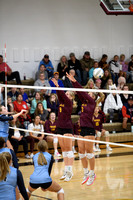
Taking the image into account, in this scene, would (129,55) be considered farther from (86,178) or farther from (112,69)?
(86,178)

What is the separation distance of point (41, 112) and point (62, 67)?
3387 millimetres

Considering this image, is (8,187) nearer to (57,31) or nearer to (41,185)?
(41,185)

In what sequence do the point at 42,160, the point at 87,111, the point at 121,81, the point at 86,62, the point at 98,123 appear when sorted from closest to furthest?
the point at 42,160
the point at 87,111
the point at 98,123
the point at 121,81
the point at 86,62

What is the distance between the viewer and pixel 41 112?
→ 11.6 metres

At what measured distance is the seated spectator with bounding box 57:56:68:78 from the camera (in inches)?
571

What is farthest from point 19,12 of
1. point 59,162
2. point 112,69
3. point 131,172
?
point 131,172

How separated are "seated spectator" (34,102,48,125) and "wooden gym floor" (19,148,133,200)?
4.40ft

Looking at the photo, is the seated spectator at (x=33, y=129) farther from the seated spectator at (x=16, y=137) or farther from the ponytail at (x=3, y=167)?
the ponytail at (x=3, y=167)

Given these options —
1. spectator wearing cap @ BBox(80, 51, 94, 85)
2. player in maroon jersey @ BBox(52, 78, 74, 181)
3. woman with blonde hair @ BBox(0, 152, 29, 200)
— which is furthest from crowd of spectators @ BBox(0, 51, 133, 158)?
woman with blonde hair @ BBox(0, 152, 29, 200)

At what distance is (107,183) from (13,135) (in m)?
3.37

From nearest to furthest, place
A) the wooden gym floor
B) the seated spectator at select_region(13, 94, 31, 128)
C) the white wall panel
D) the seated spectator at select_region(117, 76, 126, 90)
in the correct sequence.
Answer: the wooden gym floor, the seated spectator at select_region(13, 94, 31, 128), the seated spectator at select_region(117, 76, 126, 90), the white wall panel

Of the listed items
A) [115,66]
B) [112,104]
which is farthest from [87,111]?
[115,66]

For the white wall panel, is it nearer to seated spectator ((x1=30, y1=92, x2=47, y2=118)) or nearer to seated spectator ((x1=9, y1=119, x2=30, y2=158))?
seated spectator ((x1=30, y1=92, x2=47, y2=118))

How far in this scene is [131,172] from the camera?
988 cm
